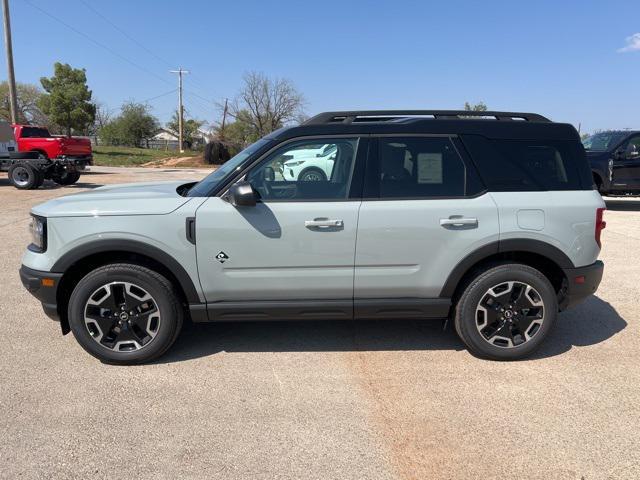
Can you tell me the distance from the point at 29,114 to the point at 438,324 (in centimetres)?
7326

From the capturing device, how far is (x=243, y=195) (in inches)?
129

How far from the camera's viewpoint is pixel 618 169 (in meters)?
11.6

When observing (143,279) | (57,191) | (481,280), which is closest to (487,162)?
(481,280)

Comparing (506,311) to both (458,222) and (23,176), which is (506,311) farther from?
(23,176)

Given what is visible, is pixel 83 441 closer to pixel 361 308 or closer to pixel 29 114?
pixel 361 308

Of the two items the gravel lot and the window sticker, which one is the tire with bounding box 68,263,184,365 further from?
the window sticker

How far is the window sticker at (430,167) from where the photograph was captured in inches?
142

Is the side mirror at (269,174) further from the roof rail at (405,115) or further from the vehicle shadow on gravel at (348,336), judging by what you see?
the vehicle shadow on gravel at (348,336)

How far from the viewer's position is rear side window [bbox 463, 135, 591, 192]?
11.9ft

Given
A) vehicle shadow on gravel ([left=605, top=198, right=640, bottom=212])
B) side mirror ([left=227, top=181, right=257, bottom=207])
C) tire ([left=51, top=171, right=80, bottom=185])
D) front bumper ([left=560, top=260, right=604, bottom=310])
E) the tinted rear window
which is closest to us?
side mirror ([left=227, top=181, right=257, bottom=207])

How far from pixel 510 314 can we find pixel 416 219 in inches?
42.0

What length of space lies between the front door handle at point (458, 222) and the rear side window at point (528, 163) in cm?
32

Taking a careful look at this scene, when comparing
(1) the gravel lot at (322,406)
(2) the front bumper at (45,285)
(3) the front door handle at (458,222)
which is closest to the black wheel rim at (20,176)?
(1) the gravel lot at (322,406)

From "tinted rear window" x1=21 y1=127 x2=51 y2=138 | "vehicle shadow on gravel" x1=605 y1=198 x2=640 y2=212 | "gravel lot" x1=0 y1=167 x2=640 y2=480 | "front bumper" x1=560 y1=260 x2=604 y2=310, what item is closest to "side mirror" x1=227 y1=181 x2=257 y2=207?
"gravel lot" x1=0 y1=167 x2=640 y2=480
